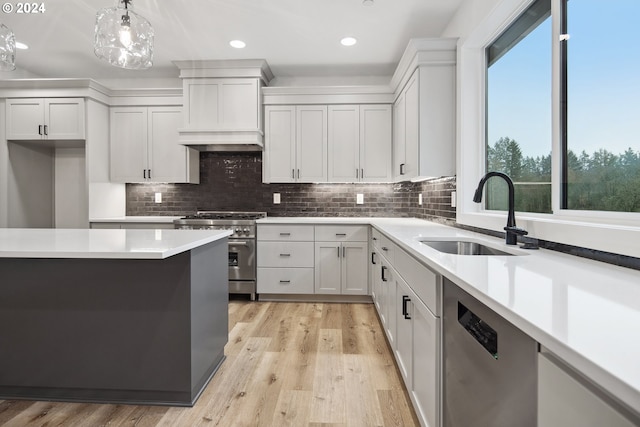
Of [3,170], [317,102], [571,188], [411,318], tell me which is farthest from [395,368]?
[3,170]

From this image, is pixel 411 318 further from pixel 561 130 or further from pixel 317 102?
pixel 317 102

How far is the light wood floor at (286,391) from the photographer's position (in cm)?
173

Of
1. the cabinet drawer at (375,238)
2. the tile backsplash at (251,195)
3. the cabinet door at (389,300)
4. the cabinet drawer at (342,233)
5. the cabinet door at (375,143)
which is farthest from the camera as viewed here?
the tile backsplash at (251,195)

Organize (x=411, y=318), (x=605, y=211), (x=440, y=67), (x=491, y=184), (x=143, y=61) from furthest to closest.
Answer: (x=440, y=67)
(x=491, y=184)
(x=143, y=61)
(x=411, y=318)
(x=605, y=211)

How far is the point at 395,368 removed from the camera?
2.25m

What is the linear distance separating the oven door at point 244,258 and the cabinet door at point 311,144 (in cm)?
93

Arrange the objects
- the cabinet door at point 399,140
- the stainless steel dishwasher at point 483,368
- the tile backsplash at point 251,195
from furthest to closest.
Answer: the tile backsplash at point 251,195 → the cabinet door at point 399,140 → the stainless steel dishwasher at point 483,368

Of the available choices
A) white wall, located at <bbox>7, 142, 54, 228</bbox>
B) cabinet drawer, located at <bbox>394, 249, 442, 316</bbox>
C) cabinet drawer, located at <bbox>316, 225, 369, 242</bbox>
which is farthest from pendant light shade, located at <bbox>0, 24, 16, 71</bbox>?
cabinet drawer, located at <bbox>316, 225, 369, 242</bbox>

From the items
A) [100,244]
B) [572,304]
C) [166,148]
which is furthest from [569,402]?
[166,148]

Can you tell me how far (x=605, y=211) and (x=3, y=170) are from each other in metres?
5.22

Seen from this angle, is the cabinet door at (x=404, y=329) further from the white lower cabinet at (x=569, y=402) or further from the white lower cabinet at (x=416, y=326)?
the white lower cabinet at (x=569, y=402)

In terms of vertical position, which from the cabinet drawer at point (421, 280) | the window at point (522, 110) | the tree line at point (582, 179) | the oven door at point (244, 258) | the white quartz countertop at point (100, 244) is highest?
the window at point (522, 110)

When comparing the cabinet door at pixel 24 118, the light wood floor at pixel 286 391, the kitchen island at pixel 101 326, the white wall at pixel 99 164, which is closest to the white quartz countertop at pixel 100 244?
the kitchen island at pixel 101 326

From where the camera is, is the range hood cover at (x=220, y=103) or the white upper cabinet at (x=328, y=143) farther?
the white upper cabinet at (x=328, y=143)
